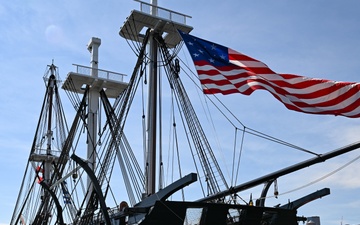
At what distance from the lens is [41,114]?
41.7 m

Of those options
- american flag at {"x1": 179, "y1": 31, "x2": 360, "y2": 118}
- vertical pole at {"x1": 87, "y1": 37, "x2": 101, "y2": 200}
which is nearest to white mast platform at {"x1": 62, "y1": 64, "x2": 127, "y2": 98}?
vertical pole at {"x1": 87, "y1": 37, "x2": 101, "y2": 200}

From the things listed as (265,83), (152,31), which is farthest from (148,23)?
(265,83)

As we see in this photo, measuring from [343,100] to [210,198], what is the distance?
4154mm

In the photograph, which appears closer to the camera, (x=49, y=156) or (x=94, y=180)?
(x=94, y=180)

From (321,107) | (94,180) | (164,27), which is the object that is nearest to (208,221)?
(94,180)

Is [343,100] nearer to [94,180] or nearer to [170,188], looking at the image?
[170,188]

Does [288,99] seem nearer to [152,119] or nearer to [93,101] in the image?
[152,119]

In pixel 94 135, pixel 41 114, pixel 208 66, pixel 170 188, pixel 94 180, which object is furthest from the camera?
pixel 41 114

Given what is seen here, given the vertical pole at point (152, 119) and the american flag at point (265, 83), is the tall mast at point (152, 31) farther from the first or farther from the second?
the american flag at point (265, 83)

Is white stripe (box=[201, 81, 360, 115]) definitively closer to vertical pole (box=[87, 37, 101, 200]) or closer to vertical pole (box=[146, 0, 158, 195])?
vertical pole (box=[146, 0, 158, 195])

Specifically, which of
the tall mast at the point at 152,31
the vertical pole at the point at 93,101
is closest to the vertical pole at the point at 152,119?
the tall mast at the point at 152,31

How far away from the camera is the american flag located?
41.4ft

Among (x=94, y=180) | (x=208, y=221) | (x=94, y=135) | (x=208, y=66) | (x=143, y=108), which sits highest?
(x=94, y=135)

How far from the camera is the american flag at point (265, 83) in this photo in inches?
497
